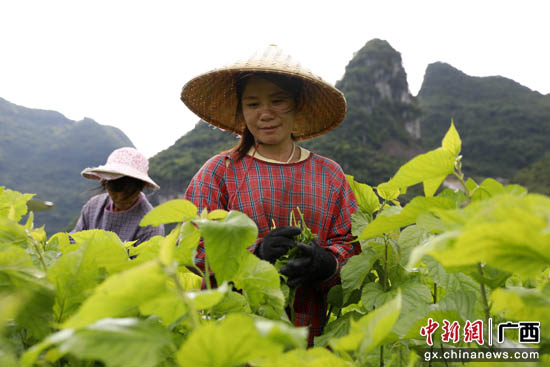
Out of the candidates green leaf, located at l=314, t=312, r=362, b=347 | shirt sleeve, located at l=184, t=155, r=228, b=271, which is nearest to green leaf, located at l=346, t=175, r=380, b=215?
green leaf, located at l=314, t=312, r=362, b=347

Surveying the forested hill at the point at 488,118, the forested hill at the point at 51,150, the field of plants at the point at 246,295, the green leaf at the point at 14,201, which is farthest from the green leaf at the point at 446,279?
the forested hill at the point at 51,150

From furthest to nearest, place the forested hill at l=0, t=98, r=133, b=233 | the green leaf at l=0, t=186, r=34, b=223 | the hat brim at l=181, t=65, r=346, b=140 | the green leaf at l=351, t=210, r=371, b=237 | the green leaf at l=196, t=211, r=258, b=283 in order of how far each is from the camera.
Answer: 1. the forested hill at l=0, t=98, r=133, b=233
2. the hat brim at l=181, t=65, r=346, b=140
3. the green leaf at l=351, t=210, r=371, b=237
4. the green leaf at l=0, t=186, r=34, b=223
5. the green leaf at l=196, t=211, r=258, b=283

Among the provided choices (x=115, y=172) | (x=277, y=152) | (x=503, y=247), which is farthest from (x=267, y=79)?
(x=115, y=172)

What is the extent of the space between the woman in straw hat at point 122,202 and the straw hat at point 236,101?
1.16 m

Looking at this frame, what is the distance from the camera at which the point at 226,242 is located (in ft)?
1.23

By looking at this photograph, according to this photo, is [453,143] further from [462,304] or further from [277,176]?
[277,176]

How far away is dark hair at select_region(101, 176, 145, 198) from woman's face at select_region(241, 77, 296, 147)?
1.62 m

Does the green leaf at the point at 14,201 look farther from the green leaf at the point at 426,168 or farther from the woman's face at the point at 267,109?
the woman's face at the point at 267,109

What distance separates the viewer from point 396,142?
46.7 metres

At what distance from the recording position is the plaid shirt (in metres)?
1.17

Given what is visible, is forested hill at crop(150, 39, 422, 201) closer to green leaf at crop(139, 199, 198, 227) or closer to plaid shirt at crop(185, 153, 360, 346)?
plaid shirt at crop(185, 153, 360, 346)

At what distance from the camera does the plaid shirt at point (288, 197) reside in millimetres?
1166

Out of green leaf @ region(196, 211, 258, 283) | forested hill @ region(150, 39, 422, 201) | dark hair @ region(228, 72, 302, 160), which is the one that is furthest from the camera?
forested hill @ region(150, 39, 422, 201)

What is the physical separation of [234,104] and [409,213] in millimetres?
1239
